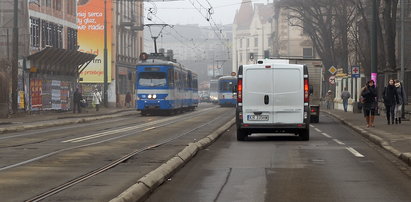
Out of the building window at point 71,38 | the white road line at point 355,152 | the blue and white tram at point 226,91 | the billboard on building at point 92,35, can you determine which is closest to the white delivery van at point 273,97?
the white road line at point 355,152

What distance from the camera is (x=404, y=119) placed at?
32.8 m

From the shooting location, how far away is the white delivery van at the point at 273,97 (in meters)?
20.4

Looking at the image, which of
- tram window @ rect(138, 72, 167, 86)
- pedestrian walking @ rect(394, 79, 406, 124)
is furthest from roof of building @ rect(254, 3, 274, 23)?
pedestrian walking @ rect(394, 79, 406, 124)

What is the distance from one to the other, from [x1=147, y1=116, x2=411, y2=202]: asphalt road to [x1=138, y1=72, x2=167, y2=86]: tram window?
25261 millimetres

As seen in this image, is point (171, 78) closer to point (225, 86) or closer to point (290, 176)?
point (225, 86)

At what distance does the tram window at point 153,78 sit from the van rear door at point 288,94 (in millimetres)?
23428

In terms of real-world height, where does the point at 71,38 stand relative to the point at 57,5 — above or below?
below

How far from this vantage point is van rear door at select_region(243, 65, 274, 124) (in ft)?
67.4

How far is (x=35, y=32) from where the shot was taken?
160 feet

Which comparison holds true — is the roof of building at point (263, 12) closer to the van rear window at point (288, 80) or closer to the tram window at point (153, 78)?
the tram window at point (153, 78)

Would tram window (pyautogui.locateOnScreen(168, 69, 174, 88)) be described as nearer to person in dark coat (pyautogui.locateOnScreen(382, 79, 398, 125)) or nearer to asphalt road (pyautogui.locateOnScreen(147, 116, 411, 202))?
person in dark coat (pyautogui.locateOnScreen(382, 79, 398, 125))

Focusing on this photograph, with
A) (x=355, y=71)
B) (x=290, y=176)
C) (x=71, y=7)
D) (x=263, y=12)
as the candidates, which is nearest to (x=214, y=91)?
(x=71, y=7)

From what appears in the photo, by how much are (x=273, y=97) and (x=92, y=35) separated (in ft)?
166

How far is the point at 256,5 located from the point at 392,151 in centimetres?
15723
